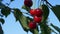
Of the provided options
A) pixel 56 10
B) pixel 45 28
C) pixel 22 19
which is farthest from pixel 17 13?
pixel 56 10

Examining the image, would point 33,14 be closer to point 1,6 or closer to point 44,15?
point 44,15

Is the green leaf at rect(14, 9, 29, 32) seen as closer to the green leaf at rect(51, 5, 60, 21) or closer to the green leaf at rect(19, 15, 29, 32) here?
the green leaf at rect(19, 15, 29, 32)

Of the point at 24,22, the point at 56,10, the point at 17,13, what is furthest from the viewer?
the point at 17,13

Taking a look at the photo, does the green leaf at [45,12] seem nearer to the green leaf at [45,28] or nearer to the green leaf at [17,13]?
the green leaf at [45,28]

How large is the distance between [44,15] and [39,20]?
0.05m

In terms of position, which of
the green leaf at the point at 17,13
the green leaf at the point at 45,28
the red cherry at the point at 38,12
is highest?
the green leaf at the point at 17,13

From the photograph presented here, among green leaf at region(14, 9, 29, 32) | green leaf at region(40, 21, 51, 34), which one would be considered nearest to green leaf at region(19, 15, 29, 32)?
green leaf at region(14, 9, 29, 32)

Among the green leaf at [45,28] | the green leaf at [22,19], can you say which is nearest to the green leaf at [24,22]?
the green leaf at [22,19]

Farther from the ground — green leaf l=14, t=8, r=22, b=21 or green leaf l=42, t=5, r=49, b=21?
green leaf l=14, t=8, r=22, b=21

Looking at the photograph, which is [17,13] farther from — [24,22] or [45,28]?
[45,28]

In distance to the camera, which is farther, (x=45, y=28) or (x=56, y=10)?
(x=45, y=28)

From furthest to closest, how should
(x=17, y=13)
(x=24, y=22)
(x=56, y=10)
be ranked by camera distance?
(x=17, y=13) → (x=24, y=22) → (x=56, y=10)

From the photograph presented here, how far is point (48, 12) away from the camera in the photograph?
1.21 metres

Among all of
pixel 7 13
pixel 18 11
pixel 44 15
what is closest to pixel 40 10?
pixel 44 15
